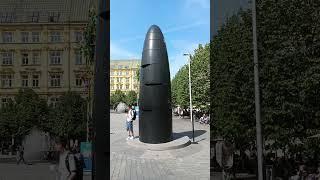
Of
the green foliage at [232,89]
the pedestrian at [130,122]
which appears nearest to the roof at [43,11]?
the pedestrian at [130,122]

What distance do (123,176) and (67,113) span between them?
1.27 meters

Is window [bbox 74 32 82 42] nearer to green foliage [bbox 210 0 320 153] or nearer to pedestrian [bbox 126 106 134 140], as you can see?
pedestrian [bbox 126 106 134 140]

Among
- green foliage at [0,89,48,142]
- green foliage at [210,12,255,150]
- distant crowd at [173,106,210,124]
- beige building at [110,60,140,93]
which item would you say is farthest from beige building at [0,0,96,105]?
distant crowd at [173,106,210,124]

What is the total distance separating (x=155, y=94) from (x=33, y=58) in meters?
2.95

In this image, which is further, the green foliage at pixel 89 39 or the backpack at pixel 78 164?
the green foliage at pixel 89 39

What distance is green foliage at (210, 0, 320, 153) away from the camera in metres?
8.80

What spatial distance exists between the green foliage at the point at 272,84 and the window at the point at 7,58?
3.54 metres

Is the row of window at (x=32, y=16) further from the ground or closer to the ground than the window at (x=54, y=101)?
further from the ground

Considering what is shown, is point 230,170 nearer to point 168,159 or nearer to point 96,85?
A: point 168,159

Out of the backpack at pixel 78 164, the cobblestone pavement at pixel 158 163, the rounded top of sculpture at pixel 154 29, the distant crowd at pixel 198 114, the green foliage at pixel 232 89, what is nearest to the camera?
the backpack at pixel 78 164

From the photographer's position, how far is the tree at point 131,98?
863cm

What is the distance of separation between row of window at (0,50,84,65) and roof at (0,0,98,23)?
501 mm

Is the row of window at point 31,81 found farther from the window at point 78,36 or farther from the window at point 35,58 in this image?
the window at point 78,36

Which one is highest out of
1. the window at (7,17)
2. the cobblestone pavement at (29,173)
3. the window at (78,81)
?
the window at (7,17)
